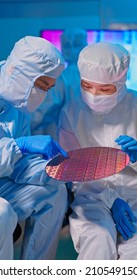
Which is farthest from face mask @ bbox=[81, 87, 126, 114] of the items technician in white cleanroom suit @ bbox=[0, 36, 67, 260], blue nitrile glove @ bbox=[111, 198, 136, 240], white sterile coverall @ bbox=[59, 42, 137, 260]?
blue nitrile glove @ bbox=[111, 198, 136, 240]

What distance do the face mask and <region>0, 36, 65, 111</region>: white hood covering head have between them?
20 centimetres

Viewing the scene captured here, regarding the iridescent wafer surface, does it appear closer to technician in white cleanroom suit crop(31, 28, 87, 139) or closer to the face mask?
the face mask

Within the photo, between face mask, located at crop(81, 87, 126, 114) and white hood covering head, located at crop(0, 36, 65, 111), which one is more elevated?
white hood covering head, located at crop(0, 36, 65, 111)

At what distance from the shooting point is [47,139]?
1532 mm

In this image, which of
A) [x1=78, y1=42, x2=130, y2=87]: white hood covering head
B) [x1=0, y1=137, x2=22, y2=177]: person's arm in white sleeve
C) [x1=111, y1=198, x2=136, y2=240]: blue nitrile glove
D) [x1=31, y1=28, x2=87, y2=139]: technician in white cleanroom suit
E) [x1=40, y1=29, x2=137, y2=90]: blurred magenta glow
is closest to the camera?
[x1=0, y1=137, x2=22, y2=177]: person's arm in white sleeve

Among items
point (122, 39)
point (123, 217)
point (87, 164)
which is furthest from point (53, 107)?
point (122, 39)

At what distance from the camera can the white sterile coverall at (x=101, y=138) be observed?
1477mm

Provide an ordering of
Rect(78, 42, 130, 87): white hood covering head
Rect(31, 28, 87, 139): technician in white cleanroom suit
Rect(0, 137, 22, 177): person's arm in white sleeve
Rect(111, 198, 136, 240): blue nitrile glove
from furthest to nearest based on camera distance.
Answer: Rect(31, 28, 87, 139): technician in white cleanroom suit
Rect(78, 42, 130, 87): white hood covering head
Rect(111, 198, 136, 240): blue nitrile glove
Rect(0, 137, 22, 177): person's arm in white sleeve

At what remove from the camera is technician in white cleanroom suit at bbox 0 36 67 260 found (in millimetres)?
1564

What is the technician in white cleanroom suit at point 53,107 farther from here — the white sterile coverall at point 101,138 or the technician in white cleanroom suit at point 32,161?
the technician in white cleanroom suit at point 32,161

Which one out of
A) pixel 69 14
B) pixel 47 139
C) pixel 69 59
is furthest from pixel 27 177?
pixel 69 14

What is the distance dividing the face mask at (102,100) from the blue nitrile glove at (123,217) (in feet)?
1.38

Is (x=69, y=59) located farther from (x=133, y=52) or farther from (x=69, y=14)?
(x=69, y=14)

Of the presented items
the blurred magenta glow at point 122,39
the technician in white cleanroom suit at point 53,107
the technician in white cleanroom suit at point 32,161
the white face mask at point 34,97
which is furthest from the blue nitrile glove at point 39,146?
the blurred magenta glow at point 122,39
